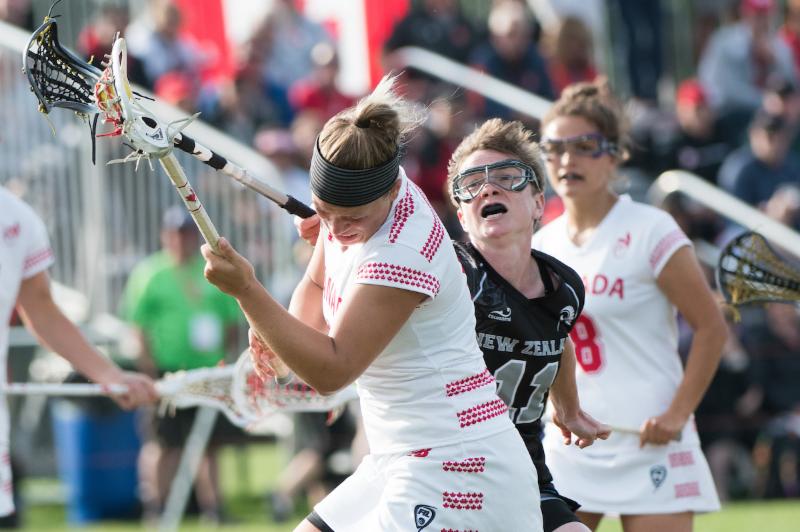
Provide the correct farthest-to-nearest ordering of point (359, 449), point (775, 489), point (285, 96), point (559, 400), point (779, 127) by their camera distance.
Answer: point (285, 96) → point (779, 127) → point (775, 489) → point (359, 449) → point (559, 400)

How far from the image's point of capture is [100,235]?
10.3m

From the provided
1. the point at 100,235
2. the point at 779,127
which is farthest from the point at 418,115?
the point at 779,127

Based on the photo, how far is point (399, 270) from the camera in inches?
151

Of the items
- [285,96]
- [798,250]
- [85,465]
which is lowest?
[85,465]

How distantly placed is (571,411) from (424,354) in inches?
40.9

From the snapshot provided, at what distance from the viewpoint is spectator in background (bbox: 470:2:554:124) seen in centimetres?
1202

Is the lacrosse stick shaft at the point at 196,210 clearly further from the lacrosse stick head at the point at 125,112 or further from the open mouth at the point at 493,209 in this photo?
the open mouth at the point at 493,209

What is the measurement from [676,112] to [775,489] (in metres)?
3.87

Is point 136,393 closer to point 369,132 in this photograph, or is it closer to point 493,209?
point 493,209

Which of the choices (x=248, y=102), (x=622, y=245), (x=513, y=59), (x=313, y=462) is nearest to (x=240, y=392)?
(x=622, y=245)

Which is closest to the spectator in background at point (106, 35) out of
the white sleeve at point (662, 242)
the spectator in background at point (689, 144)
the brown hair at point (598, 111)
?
the spectator in background at point (689, 144)

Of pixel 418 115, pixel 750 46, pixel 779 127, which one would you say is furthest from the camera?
pixel 750 46

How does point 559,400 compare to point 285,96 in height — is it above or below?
below

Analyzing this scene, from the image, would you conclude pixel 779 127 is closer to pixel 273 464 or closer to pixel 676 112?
pixel 676 112
